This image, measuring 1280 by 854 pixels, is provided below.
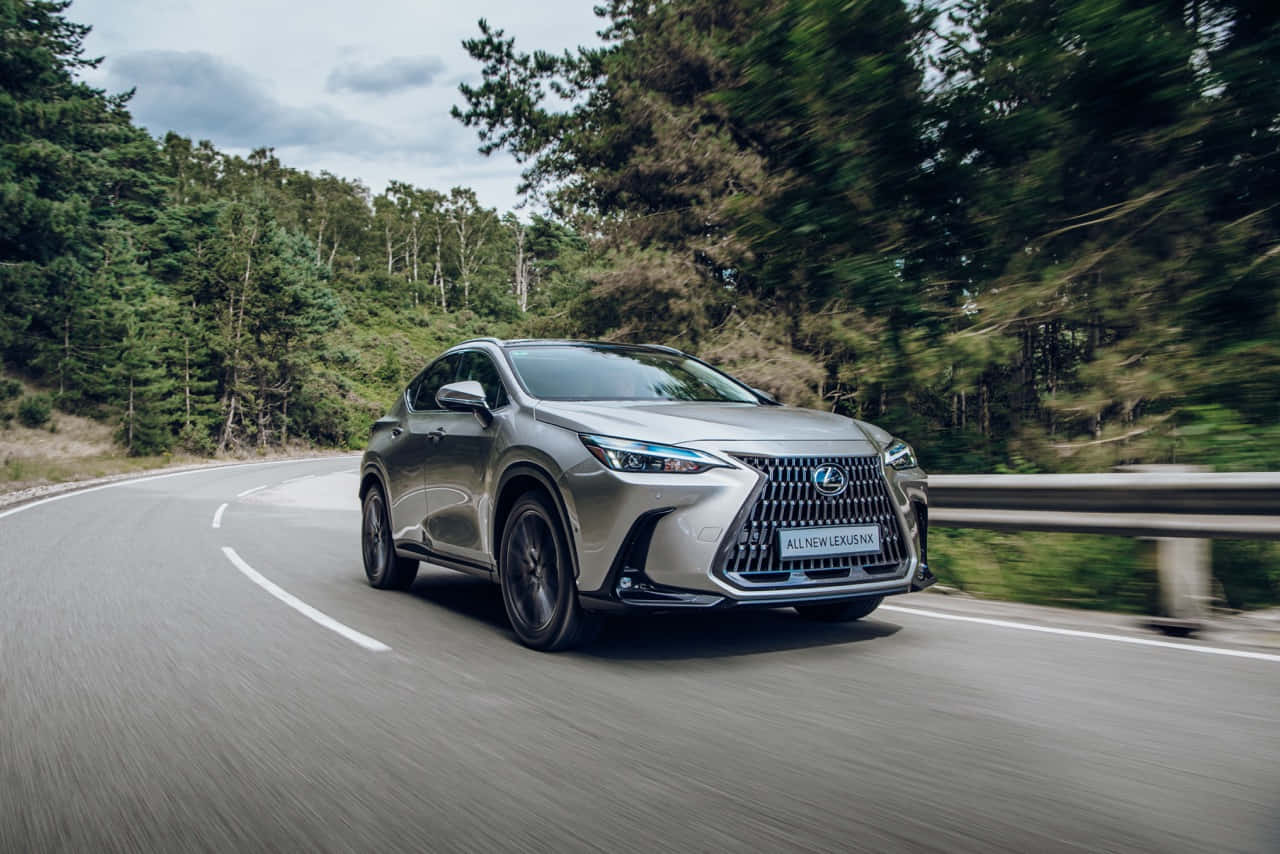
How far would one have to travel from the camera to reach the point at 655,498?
4.79 m

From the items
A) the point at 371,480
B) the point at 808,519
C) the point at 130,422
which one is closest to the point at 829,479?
the point at 808,519

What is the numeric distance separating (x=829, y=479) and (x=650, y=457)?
884 millimetres

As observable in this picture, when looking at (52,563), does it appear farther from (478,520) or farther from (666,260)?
(666,260)

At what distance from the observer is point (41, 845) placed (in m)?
2.95

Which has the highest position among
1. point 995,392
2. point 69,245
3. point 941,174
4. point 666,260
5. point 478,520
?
point 69,245

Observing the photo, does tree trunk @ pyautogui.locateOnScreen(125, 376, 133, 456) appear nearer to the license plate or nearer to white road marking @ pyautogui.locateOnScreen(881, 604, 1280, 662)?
white road marking @ pyautogui.locateOnScreen(881, 604, 1280, 662)

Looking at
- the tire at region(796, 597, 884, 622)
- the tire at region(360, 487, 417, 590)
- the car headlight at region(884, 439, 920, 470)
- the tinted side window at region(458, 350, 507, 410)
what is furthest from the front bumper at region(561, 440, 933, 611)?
the tire at region(360, 487, 417, 590)

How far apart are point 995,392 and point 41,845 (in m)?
12.3

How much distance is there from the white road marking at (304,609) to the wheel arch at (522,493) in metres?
0.82

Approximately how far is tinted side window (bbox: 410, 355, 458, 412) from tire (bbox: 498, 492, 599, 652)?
1.86m

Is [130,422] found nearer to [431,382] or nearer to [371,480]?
[371,480]

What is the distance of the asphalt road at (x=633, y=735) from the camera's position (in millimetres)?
3025

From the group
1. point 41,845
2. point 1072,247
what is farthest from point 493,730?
point 1072,247

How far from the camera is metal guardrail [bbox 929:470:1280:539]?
18.3 feet
